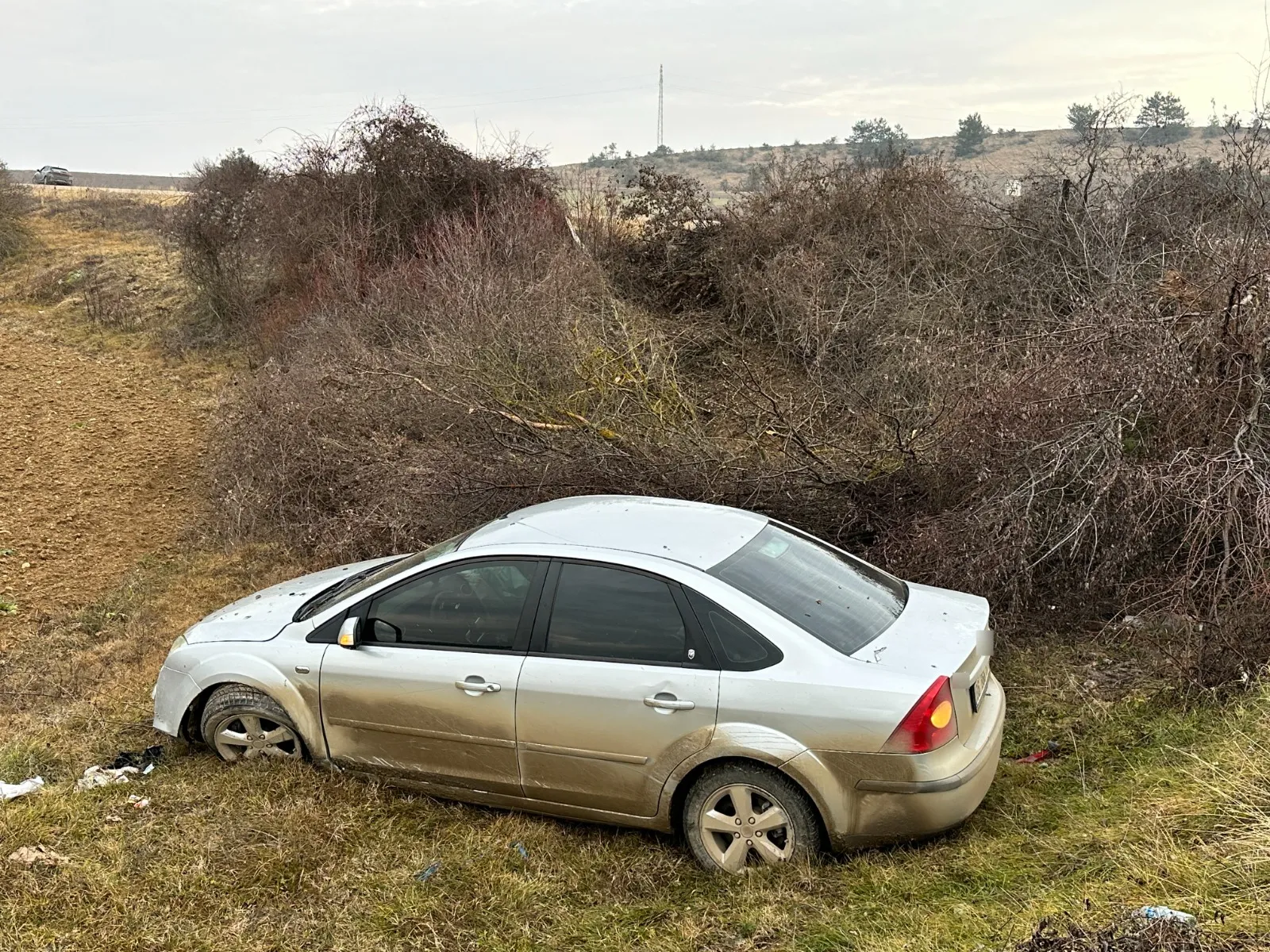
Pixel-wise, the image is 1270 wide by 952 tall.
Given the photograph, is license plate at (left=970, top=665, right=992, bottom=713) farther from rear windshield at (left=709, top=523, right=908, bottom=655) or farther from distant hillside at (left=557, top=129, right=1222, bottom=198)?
distant hillside at (left=557, top=129, right=1222, bottom=198)

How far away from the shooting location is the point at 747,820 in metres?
3.85

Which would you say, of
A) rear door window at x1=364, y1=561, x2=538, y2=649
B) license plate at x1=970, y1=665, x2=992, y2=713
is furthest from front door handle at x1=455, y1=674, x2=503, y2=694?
license plate at x1=970, y1=665, x2=992, y2=713

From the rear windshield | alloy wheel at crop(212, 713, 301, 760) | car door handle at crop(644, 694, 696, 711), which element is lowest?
alloy wheel at crop(212, 713, 301, 760)

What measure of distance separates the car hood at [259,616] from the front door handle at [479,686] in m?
1.20

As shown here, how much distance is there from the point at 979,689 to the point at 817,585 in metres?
0.82

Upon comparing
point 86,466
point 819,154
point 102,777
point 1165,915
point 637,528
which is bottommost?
point 102,777

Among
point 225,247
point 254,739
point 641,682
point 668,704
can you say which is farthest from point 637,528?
point 225,247

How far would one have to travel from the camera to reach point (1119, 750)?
459cm

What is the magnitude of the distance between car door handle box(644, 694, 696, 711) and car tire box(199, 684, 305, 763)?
1.96 m

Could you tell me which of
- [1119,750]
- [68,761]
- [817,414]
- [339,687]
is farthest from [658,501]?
[817,414]

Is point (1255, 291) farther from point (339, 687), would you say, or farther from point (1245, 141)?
point (339, 687)

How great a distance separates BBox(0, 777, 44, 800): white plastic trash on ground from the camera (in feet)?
15.5

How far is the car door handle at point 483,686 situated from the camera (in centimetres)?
416

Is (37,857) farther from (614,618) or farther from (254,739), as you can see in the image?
(614,618)
